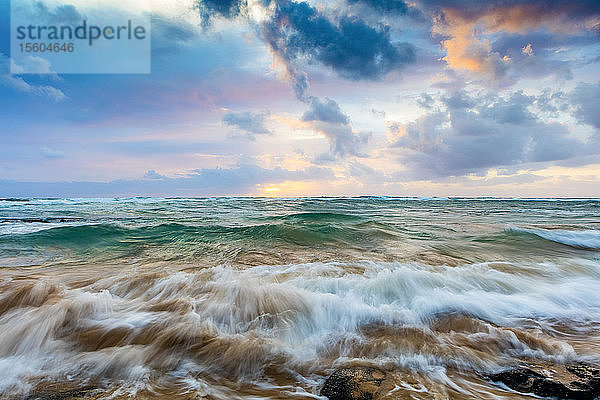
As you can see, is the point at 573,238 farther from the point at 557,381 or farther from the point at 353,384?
the point at 353,384

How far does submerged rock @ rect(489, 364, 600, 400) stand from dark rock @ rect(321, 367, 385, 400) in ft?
3.49

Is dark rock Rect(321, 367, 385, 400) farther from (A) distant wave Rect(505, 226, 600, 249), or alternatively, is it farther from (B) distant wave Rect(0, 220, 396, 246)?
(A) distant wave Rect(505, 226, 600, 249)

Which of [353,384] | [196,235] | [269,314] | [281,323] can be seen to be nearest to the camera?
[353,384]

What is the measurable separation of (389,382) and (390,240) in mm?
7879

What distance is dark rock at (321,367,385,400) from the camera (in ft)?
7.18

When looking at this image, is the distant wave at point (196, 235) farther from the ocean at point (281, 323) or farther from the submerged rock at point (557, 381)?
the submerged rock at point (557, 381)

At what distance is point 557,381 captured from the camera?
234cm

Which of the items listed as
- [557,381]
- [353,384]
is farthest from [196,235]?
[557,381]

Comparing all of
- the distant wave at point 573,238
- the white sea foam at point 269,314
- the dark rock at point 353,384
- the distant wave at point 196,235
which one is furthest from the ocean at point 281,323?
the distant wave at point 573,238

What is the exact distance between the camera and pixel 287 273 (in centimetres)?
564

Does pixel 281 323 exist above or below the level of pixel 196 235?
below

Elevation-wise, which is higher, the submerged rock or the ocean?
the submerged rock

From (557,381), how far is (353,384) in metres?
1.61

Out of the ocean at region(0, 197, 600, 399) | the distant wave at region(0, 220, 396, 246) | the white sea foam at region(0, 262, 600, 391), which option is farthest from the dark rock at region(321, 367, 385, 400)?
the distant wave at region(0, 220, 396, 246)
